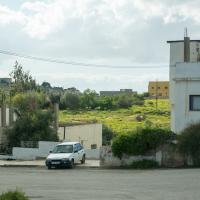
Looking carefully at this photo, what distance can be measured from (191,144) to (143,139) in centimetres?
286

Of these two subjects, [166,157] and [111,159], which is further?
[111,159]

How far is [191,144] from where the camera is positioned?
37125 millimetres

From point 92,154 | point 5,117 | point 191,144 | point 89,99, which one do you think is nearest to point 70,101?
point 89,99

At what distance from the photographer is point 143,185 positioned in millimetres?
24969

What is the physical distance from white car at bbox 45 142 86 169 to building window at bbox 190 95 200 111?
28.7 ft

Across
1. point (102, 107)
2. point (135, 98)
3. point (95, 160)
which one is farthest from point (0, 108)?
point (135, 98)

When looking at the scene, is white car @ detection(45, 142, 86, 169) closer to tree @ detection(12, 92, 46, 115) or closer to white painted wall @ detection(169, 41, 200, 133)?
white painted wall @ detection(169, 41, 200, 133)

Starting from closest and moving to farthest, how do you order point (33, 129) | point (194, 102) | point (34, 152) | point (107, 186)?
point (107, 186), point (194, 102), point (34, 152), point (33, 129)

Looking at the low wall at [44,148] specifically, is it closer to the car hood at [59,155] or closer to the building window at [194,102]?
the car hood at [59,155]

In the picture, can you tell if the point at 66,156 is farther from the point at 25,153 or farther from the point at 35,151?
the point at 25,153

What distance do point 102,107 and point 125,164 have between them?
93.7 meters

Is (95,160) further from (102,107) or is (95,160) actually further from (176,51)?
(102,107)

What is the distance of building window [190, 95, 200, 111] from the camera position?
1735 inches

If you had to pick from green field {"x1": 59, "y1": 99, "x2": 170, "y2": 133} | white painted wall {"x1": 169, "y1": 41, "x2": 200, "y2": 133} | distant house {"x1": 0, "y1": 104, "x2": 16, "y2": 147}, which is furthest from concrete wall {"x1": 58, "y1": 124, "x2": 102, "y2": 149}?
green field {"x1": 59, "y1": 99, "x2": 170, "y2": 133}
